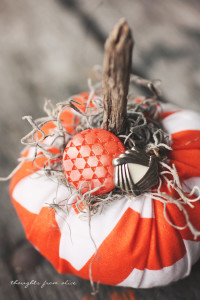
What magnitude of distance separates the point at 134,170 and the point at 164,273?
0.79ft

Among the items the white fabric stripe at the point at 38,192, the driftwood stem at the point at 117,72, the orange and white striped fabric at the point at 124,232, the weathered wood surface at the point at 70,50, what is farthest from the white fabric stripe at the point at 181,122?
the weathered wood surface at the point at 70,50

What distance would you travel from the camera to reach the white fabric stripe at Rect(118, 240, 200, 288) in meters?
0.52

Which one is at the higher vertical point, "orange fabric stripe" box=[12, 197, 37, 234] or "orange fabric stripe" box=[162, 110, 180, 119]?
"orange fabric stripe" box=[162, 110, 180, 119]

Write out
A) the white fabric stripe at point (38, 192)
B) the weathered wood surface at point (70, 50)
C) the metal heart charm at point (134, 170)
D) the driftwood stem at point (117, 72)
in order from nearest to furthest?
the driftwood stem at point (117, 72) → the metal heart charm at point (134, 170) → the white fabric stripe at point (38, 192) → the weathered wood surface at point (70, 50)

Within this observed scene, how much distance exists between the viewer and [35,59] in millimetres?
1059

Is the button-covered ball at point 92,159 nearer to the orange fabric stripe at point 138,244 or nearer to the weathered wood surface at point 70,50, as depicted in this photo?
the orange fabric stripe at point 138,244

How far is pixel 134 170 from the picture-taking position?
443 millimetres

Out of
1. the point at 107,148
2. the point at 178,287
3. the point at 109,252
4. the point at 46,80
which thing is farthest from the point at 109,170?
the point at 46,80

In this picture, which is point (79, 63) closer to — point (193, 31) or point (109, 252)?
point (193, 31)

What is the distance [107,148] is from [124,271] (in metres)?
0.25

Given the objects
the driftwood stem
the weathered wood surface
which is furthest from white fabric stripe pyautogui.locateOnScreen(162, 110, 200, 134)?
the weathered wood surface

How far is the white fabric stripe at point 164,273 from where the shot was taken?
0.52 m

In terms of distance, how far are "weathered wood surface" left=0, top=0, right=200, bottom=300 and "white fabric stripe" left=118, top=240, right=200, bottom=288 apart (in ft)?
1.52

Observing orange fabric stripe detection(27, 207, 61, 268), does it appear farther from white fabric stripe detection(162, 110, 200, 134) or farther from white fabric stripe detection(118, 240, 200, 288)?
white fabric stripe detection(162, 110, 200, 134)
